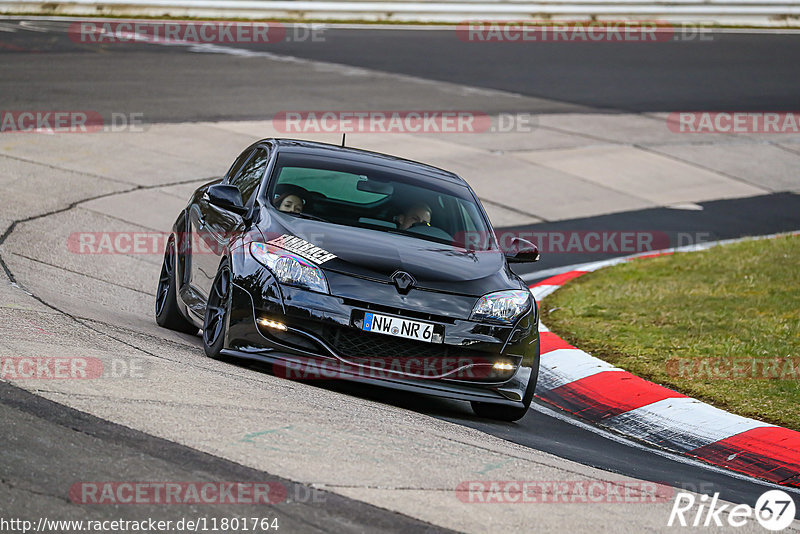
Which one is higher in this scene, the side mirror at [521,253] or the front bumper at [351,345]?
the side mirror at [521,253]

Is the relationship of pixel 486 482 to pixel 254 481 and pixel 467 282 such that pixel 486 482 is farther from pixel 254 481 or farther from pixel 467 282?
pixel 467 282

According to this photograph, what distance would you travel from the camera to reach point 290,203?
7.91 m

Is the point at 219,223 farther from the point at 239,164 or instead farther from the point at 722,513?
the point at 722,513

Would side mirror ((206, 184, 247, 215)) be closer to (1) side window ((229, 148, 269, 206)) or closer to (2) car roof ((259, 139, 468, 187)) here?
(1) side window ((229, 148, 269, 206))

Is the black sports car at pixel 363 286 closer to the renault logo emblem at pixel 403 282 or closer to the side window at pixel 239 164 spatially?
the renault logo emblem at pixel 403 282

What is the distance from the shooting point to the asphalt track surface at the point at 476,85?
5.18 metres

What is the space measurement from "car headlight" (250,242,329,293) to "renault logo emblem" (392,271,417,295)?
0.41 metres

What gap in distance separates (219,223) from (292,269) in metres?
1.33

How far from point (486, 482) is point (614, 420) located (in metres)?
2.82

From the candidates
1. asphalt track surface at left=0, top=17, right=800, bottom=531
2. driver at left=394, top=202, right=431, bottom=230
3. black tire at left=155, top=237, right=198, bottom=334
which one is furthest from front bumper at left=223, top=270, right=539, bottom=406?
black tire at left=155, top=237, right=198, bottom=334

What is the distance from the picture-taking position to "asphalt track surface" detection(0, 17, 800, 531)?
5180 mm

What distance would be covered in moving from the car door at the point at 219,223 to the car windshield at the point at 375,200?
244 mm

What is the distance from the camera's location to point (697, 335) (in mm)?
9812

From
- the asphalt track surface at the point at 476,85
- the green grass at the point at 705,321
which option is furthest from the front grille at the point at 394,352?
the green grass at the point at 705,321
